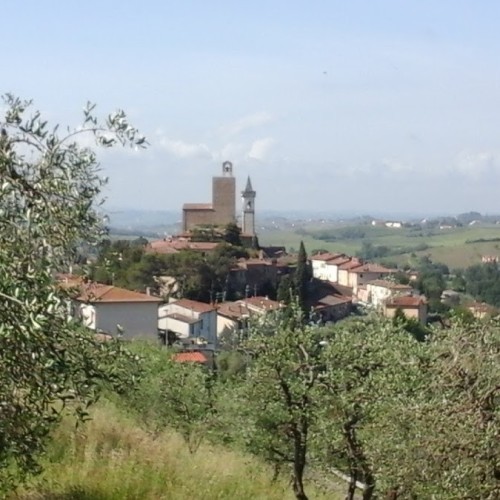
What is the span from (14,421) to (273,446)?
27.6ft

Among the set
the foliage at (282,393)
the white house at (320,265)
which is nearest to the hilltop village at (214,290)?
the white house at (320,265)

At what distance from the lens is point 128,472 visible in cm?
753

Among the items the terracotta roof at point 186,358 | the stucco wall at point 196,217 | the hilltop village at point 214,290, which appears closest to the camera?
the terracotta roof at point 186,358

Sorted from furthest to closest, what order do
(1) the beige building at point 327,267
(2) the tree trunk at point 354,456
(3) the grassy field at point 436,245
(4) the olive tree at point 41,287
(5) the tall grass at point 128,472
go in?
(3) the grassy field at point 436,245
(1) the beige building at point 327,267
(2) the tree trunk at point 354,456
(5) the tall grass at point 128,472
(4) the olive tree at point 41,287

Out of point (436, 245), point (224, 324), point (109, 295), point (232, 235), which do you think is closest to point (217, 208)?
point (232, 235)

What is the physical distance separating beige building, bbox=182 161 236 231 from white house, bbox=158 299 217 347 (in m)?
47.9

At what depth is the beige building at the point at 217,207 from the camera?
102 metres

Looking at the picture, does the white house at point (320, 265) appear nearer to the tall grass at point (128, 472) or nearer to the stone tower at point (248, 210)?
the stone tower at point (248, 210)

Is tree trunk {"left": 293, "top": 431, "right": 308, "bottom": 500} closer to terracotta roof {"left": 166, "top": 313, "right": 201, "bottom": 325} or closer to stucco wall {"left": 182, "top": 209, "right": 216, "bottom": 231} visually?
terracotta roof {"left": 166, "top": 313, "right": 201, "bottom": 325}

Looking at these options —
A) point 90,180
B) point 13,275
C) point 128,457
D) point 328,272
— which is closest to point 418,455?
point 128,457

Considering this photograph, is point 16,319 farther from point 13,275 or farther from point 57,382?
point 57,382

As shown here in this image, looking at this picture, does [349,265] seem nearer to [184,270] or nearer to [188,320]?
[184,270]

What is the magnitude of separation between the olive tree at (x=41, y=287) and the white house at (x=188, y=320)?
45.3 metres

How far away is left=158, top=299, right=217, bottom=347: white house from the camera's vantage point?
5138 centimetres
